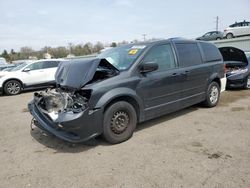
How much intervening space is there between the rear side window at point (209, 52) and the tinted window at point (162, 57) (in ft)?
4.63

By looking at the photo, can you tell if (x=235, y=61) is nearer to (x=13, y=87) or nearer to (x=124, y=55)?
(x=124, y=55)

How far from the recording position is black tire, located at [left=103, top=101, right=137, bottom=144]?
3820 mm

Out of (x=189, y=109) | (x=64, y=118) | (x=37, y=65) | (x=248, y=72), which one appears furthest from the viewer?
(x=37, y=65)

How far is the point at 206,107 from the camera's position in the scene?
613 centimetres

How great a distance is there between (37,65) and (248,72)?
9.43 metres

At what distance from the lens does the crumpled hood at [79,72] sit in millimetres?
3826

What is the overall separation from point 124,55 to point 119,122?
1.45 m

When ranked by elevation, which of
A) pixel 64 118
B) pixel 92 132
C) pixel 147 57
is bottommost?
pixel 92 132

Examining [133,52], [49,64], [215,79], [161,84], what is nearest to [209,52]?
[215,79]

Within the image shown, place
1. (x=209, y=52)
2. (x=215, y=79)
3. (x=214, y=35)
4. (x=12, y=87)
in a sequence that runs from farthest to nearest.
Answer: (x=214, y=35) < (x=12, y=87) < (x=215, y=79) < (x=209, y=52)

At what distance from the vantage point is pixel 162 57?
185 inches

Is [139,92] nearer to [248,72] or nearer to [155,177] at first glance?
[155,177]

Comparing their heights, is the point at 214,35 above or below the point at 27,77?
above

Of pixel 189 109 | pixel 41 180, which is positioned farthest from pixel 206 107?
pixel 41 180
